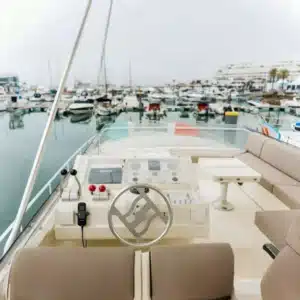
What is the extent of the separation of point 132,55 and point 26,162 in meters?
7.88

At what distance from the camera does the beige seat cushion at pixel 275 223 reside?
1969 mm

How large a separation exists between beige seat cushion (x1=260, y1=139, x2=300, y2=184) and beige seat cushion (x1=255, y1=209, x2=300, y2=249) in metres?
1.25

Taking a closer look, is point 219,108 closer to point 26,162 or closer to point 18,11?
point 26,162

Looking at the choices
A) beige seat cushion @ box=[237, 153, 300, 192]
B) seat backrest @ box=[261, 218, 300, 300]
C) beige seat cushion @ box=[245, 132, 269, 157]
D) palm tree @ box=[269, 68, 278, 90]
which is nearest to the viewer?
seat backrest @ box=[261, 218, 300, 300]

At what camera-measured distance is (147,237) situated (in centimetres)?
181

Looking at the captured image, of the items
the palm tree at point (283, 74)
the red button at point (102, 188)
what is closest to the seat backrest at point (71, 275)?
the red button at point (102, 188)

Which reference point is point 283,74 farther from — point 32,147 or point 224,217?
point 224,217

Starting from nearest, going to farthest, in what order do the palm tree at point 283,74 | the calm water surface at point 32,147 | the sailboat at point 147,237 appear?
the sailboat at point 147,237
the calm water surface at point 32,147
the palm tree at point 283,74

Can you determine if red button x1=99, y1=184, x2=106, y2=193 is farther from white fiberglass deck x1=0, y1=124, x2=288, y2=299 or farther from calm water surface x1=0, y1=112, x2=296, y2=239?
calm water surface x1=0, y1=112, x2=296, y2=239

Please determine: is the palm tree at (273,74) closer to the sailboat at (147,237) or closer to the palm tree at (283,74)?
the palm tree at (283,74)

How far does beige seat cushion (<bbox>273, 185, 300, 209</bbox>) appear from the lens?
2822 millimetres

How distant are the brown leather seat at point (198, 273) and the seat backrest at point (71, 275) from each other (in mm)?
123

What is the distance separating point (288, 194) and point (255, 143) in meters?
1.63

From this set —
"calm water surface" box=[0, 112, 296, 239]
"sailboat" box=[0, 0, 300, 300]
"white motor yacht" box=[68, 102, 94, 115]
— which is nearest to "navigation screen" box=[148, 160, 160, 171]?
"sailboat" box=[0, 0, 300, 300]
